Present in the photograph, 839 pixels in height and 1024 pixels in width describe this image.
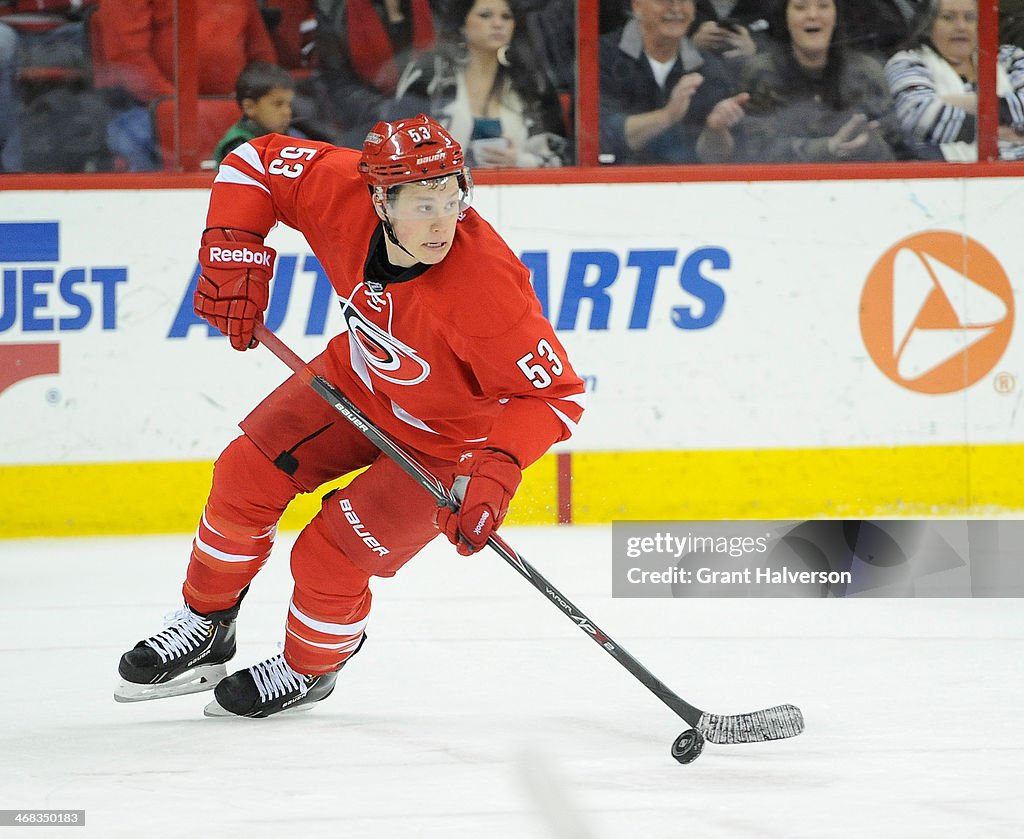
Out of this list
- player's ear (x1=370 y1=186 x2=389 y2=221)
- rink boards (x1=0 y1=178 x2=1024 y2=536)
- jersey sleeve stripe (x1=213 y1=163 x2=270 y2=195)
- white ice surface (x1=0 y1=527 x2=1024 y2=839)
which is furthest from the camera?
rink boards (x1=0 y1=178 x2=1024 y2=536)

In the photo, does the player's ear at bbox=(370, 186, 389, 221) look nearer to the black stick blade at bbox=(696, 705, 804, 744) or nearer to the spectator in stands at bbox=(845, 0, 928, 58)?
the black stick blade at bbox=(696, 705, 804, 744)

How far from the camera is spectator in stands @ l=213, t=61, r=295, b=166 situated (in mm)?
4582

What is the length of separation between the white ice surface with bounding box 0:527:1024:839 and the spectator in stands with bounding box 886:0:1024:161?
180 cm

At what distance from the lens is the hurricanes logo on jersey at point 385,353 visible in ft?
7.86

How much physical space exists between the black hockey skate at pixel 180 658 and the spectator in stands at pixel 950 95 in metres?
3.04

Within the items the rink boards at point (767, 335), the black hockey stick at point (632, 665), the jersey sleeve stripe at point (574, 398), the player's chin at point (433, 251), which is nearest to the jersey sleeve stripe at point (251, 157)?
the black hockey stick at point (632, 665)

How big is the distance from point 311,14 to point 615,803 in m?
3.22

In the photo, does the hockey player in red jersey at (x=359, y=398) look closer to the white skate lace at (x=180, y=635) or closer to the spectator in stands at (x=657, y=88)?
the white skate lace at (x=180, y=635)

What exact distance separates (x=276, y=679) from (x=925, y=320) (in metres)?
2.71

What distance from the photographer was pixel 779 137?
15.4ft

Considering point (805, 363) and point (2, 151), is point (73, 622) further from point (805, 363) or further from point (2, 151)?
point (805, 363)

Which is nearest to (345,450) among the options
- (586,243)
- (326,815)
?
(326,815)

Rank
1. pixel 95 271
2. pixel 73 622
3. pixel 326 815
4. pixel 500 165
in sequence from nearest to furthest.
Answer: pixel 326 815, pixel 73 622, pixel 95 271, pixel 500 165

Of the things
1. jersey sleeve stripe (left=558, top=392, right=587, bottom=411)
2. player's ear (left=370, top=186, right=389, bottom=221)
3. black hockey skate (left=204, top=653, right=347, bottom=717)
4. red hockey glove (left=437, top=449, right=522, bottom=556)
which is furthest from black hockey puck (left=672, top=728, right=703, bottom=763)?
player's ear (left=370, top=186, right=389, bottom=221)
